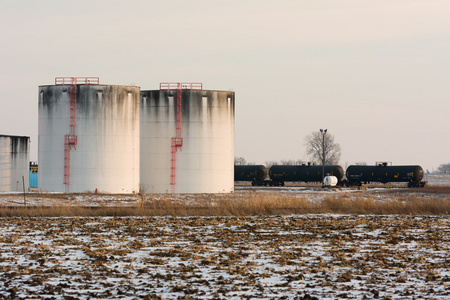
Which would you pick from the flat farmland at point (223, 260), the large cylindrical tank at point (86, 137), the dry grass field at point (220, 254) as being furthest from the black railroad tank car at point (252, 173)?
the flat farmland at point (223, 260)

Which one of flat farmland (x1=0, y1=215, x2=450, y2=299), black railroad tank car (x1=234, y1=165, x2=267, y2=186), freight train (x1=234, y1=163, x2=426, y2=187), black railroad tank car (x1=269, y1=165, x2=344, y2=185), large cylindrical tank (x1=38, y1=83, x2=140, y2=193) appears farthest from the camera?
black railroad tank car (x1=234, y1=165, x2=267, y2=186)

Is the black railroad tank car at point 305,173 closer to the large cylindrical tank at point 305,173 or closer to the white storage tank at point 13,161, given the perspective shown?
the large cylindrical tank at point 305,173

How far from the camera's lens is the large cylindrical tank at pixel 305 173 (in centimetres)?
8538

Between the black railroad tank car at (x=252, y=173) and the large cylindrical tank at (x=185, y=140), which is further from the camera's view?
the black railroad tank car at (x=252, y=173)

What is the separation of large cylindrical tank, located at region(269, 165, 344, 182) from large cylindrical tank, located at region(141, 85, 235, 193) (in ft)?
99.4

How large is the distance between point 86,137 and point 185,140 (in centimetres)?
856

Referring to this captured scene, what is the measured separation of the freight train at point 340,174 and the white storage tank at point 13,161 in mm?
30726

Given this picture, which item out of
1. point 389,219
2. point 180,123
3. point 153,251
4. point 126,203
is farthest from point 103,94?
point 153,251

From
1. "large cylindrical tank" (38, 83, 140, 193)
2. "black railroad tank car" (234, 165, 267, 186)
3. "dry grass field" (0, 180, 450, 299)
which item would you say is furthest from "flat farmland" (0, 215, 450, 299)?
"black railroad tank car" (234, 165, 267, 186)

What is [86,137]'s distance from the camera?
169 feet

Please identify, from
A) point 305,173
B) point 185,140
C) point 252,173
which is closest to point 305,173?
point 305,173

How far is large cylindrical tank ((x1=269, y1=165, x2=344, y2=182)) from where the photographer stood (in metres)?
85.4

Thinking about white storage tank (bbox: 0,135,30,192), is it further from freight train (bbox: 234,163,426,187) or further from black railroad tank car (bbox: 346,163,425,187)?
black railroad tank car (bbox: 346,163,425,187)

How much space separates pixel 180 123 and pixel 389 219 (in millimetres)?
28984
